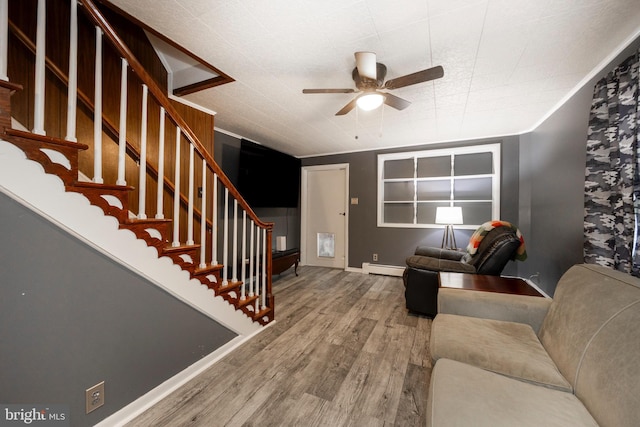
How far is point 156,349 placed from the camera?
1.50 metres

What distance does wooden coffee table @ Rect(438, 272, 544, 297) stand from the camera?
1782 mm

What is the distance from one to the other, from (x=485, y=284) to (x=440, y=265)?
22.8 inches

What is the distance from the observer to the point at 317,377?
1.72 metres

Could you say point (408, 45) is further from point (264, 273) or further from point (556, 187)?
point (556, 187)

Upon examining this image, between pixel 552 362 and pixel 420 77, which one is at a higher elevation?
pixel 420 77

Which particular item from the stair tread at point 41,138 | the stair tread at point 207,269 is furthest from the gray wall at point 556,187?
the stair tread at point 41,138

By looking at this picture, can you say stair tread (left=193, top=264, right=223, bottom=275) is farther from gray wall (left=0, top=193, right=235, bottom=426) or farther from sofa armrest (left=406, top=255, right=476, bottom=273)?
sofa armrest (left=406, top=255, right=476, bottom=273)

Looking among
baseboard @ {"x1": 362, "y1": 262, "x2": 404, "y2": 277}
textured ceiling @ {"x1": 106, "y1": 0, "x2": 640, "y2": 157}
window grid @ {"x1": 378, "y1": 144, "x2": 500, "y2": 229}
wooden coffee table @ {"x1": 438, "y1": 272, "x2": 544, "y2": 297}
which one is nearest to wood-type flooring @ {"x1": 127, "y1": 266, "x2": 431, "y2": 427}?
wooden coffee table @ {"x1": 438, "y1": 272, "x2": 544, "y2": 297}

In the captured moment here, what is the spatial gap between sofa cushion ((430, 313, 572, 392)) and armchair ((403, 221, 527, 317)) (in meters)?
0.88

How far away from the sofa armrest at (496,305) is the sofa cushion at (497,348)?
0.07 meters

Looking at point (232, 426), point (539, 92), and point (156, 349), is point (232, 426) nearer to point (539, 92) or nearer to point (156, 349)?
point (156, 349)

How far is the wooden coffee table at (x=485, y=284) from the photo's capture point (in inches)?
70.2

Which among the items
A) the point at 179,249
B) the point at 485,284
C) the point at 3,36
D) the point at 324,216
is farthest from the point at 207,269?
the point at 324,216

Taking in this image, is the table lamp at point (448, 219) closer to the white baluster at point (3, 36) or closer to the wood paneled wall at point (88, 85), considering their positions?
the wood paneled wall at point (88, 85)
